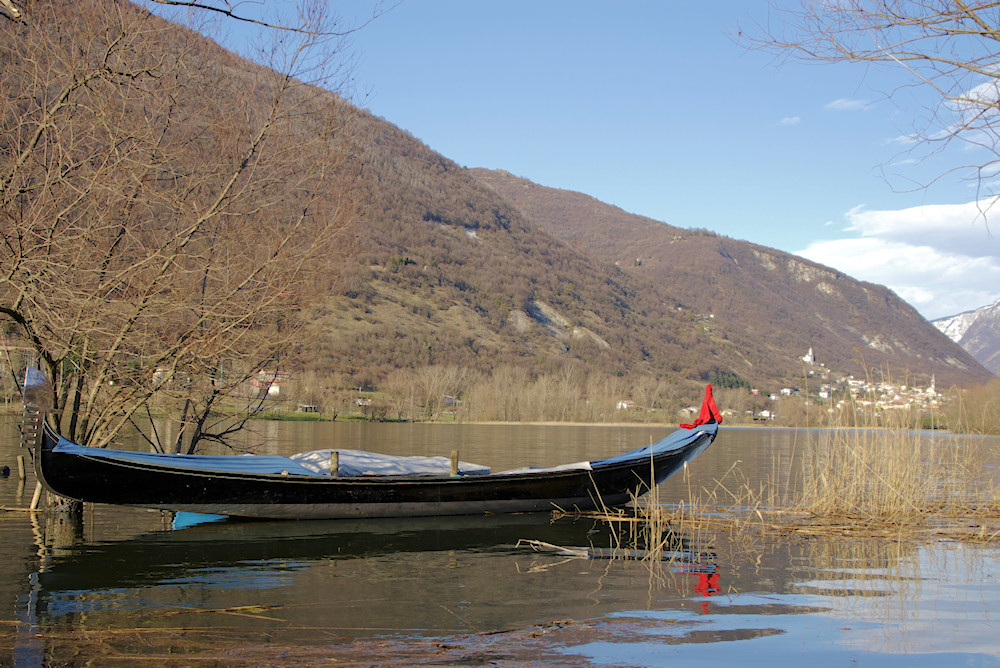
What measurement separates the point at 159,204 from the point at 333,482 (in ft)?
18.2

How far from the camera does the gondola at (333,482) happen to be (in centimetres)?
1116

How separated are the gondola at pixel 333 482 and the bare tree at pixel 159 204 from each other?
181 cm

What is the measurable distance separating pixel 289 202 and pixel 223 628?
30.1 ft

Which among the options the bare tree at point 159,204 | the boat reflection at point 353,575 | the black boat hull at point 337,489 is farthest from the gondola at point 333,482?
the bare tree at point 159,204

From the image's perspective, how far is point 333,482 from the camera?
12758 millimetres

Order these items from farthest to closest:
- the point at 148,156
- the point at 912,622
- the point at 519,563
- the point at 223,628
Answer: the point at 148,156, the point at 519,563, the point at 912,622, the point at 223,628

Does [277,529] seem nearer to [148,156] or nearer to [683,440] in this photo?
[148,156]

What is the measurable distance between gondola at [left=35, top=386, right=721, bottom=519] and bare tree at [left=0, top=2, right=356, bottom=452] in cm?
181

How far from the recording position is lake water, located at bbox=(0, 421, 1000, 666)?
249 inches

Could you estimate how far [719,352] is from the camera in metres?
190

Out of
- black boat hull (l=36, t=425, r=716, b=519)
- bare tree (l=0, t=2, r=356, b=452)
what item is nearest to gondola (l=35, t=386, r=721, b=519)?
black boat hull (l=36, t=425, r=716, b=519)

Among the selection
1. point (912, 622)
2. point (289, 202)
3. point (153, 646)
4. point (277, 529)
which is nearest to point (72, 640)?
point (153, 646)

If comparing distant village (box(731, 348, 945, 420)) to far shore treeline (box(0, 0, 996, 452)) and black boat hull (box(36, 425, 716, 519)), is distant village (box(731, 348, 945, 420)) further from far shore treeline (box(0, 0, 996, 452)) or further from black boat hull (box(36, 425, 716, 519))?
black boat hull (box(36, 425, 716, 519))

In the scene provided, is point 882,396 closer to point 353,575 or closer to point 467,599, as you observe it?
point 467,599
